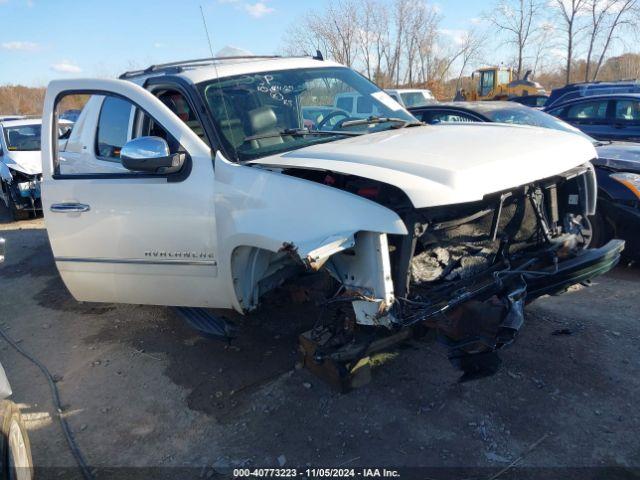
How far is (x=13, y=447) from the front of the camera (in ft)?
7.90

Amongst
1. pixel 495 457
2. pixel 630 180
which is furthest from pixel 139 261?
pixel 630 180

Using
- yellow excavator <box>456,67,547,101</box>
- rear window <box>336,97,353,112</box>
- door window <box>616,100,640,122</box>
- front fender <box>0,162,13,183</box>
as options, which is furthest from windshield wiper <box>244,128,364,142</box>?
yellow excavator <box>456,67,547,101</box>

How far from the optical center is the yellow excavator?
2411 centimetres

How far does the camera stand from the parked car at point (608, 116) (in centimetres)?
815

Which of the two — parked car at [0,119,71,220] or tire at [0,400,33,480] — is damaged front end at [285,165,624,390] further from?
parked car at [0,119,71,220]

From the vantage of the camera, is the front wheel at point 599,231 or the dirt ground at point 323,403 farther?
the front wheel at point 599,231

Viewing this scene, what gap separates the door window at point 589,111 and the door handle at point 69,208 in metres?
8.13

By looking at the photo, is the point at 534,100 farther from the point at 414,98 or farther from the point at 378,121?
the point at 378,121

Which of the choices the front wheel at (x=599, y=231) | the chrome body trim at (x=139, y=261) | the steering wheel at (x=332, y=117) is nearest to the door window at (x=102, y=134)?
the chrome body trim at (x=139, y=261)

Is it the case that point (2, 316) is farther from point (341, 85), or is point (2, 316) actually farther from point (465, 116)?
point (465, 116)

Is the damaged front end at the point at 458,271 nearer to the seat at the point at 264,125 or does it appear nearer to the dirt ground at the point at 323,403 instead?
the dirt ground at the point at 323,403

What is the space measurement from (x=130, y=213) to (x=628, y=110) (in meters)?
8.14

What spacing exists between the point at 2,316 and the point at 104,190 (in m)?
2.60

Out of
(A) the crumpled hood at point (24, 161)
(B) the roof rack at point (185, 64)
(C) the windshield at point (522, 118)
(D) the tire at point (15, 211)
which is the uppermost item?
(B) the roof rack at point (185, 64)
